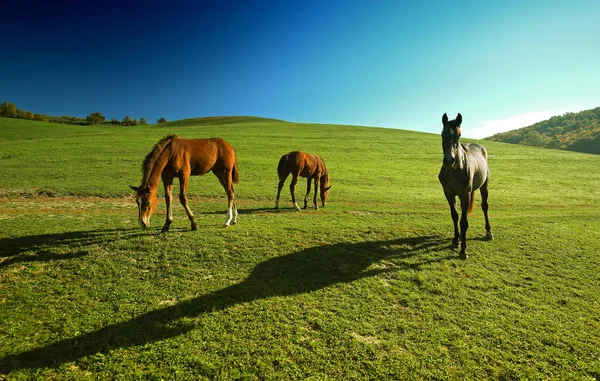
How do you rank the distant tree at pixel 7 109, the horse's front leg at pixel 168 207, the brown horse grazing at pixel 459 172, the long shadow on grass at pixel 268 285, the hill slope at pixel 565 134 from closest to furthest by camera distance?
the long shadow on grass at pixel 268 285, the brown horse grazing at pixel 459 172, the horse's front leg at pixel 168 207, the distant tree at pixel 7 109, the hill slope at pixel 565 134

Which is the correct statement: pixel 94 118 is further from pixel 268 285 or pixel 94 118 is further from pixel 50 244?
pixel 268 285

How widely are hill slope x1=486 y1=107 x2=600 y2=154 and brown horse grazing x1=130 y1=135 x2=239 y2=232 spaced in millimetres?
86715

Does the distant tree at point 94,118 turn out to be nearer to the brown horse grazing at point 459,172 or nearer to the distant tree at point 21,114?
the distant tree at point 21,114

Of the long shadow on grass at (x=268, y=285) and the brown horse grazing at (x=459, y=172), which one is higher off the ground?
the brown horse grazing at (x=459, y=172)

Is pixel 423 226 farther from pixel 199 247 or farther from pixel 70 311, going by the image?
pixel 70 311

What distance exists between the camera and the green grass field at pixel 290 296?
354 cm

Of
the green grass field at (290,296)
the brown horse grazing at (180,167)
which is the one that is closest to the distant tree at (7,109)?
the green grass field at (290,296)

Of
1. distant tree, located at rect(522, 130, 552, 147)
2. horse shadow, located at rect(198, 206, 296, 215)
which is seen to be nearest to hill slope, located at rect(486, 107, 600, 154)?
distant tree, located at rect(522, 130, 552, 147)

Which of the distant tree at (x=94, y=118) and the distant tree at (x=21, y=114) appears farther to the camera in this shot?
the distant tree at (x=94, y=118)

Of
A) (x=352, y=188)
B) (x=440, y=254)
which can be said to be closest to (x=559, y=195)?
(x=352, y=188)

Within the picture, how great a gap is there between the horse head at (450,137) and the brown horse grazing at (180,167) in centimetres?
611

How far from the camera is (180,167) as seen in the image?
715cm

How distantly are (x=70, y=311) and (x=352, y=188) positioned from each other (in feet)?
51.0

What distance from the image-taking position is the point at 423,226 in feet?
32.9
